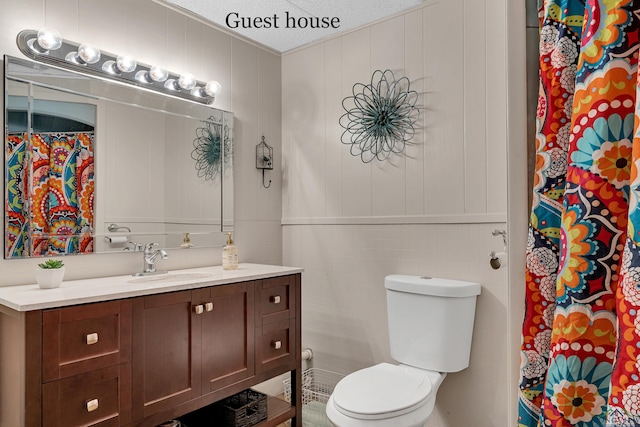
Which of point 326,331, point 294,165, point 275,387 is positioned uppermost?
point 294,165

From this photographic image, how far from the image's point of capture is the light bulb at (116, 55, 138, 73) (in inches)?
80.0

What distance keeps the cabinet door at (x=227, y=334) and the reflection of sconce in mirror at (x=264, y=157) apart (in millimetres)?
978

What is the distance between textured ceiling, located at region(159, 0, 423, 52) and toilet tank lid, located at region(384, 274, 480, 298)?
143 cm

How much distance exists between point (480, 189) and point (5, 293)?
2.00 metres

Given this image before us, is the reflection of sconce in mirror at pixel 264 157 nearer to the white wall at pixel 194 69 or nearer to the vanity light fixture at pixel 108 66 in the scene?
the white wall at pixel 194 69

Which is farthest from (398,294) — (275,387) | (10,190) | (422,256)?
(10,190)

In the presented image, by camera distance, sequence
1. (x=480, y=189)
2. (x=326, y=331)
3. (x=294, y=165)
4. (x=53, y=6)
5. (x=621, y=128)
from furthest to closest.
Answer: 1. (x=294, y=165)
2. (x=326, y=331)
3. (x=480, y=189)
4. (x=53, y=6)
5. (x=621, y=128)

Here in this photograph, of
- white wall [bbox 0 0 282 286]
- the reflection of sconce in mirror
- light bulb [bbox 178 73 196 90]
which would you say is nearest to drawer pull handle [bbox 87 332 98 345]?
white wall [bbox 0 0 282 286]

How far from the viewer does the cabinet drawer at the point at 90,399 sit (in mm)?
1372

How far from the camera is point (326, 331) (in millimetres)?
2678

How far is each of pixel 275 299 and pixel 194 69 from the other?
4.41 feet

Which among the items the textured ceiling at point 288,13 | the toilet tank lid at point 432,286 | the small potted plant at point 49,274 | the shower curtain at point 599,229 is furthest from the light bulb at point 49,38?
the shower curtain at point 599,229

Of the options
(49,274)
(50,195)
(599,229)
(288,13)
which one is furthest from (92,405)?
(288,13)

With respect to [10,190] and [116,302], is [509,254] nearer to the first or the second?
[116,302]
